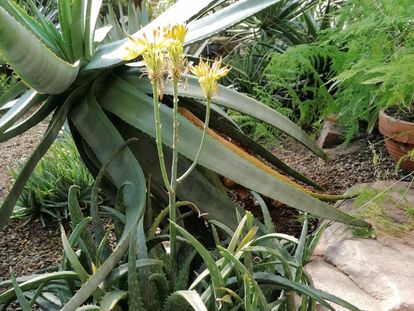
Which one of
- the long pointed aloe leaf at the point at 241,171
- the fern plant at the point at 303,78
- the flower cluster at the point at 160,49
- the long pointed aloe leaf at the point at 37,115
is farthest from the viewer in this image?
the fern plant at the point at 303,78

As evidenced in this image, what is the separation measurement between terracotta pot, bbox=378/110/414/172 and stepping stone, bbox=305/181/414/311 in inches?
7.6

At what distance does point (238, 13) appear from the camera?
1663 millimetres

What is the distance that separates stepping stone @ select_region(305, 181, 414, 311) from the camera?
1.46 metres

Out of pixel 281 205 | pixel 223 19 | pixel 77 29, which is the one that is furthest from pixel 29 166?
pixel 281 205

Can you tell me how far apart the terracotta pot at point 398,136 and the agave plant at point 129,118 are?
45cm

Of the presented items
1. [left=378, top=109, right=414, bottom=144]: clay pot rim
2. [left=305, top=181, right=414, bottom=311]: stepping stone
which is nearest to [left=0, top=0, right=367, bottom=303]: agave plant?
[left=305, top=181, right=414, bottom=311]: stepping stone

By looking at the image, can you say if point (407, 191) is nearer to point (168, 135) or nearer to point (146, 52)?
point (168, 135)

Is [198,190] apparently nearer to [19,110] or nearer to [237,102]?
[237,102]

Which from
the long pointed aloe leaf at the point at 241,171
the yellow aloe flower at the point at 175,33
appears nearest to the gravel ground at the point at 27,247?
the long pointed aloe leaf at the point at 241,171

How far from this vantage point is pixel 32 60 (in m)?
1.29

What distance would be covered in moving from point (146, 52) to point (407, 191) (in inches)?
48.2

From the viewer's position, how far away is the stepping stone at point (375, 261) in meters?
1.46

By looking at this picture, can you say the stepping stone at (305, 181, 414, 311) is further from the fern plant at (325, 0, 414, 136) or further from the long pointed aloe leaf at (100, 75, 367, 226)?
the fern plant at (325, 0, 414, 136)

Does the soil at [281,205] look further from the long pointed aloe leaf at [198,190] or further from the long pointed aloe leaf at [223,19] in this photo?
the long pointed aloe leaf at [223,19]
